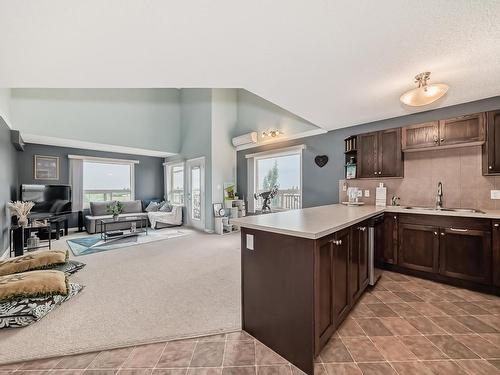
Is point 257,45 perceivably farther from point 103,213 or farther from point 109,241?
point 103,213

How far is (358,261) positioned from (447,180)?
7.10 feet

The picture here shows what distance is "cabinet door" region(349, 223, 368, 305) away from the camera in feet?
6.59

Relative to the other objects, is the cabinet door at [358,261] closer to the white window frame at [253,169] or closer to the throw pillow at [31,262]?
the white window frame at [253,169]

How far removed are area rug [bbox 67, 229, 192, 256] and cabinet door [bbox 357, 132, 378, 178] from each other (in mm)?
4473

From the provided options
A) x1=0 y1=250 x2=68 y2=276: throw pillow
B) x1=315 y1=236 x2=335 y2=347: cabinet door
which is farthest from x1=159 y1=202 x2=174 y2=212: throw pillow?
x1=315 y1=236 x2=335 y2=347: cabinet door

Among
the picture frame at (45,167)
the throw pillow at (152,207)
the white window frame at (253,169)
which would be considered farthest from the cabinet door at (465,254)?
the picture frame at (45,167)

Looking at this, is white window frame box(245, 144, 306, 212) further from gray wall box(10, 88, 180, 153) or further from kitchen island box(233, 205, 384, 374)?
kitchen island box(233, 205, 384, 374)

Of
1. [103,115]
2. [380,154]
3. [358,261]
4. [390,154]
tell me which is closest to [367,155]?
[380,154]

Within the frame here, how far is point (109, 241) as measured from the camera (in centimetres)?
487

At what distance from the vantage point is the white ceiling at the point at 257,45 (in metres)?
1.46

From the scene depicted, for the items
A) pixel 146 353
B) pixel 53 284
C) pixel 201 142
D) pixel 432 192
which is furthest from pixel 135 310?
pixel 201 142

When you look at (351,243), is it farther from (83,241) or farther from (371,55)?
(83,241)

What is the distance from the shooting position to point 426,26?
1.57 m

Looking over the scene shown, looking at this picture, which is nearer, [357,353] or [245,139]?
[357,353]
